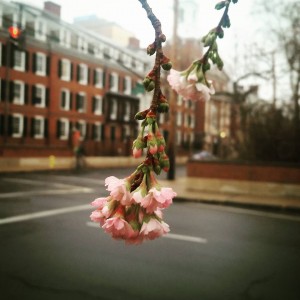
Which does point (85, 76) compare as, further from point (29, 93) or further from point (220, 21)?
point (220, 21)

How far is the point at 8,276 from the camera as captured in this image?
237 inches

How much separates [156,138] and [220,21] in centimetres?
33

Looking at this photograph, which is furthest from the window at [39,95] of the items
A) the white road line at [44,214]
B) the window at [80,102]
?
the white road line at [44,214]

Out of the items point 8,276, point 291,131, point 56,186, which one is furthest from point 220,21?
point 56,186

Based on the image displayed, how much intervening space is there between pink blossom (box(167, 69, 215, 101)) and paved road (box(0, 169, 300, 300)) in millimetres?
4872

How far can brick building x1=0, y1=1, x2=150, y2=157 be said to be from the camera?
96.5 ft

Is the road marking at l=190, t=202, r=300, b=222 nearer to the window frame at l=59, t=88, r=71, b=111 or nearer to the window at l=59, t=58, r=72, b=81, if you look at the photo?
the window at l=59, t=58, r=72, b=81

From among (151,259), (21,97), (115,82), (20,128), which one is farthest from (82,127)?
(151,259)

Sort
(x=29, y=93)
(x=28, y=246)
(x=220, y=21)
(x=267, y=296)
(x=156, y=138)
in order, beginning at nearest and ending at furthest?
(x=156, y=138) → (x=220, y=21) → (x=267, y=296) → (x=28, y=246) → (x=29, y=93)

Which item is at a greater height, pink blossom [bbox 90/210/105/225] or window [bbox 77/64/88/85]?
window [bbox 77/64/88/85]

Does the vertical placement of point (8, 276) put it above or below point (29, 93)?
below

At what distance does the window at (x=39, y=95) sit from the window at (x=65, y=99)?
5.99ft

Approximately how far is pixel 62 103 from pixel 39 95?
9.94 feet

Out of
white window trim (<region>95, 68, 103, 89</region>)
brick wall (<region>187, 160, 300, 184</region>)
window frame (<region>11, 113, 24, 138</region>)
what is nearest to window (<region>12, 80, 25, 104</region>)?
window frame (<region>11, 113, 24, 138</region>)
